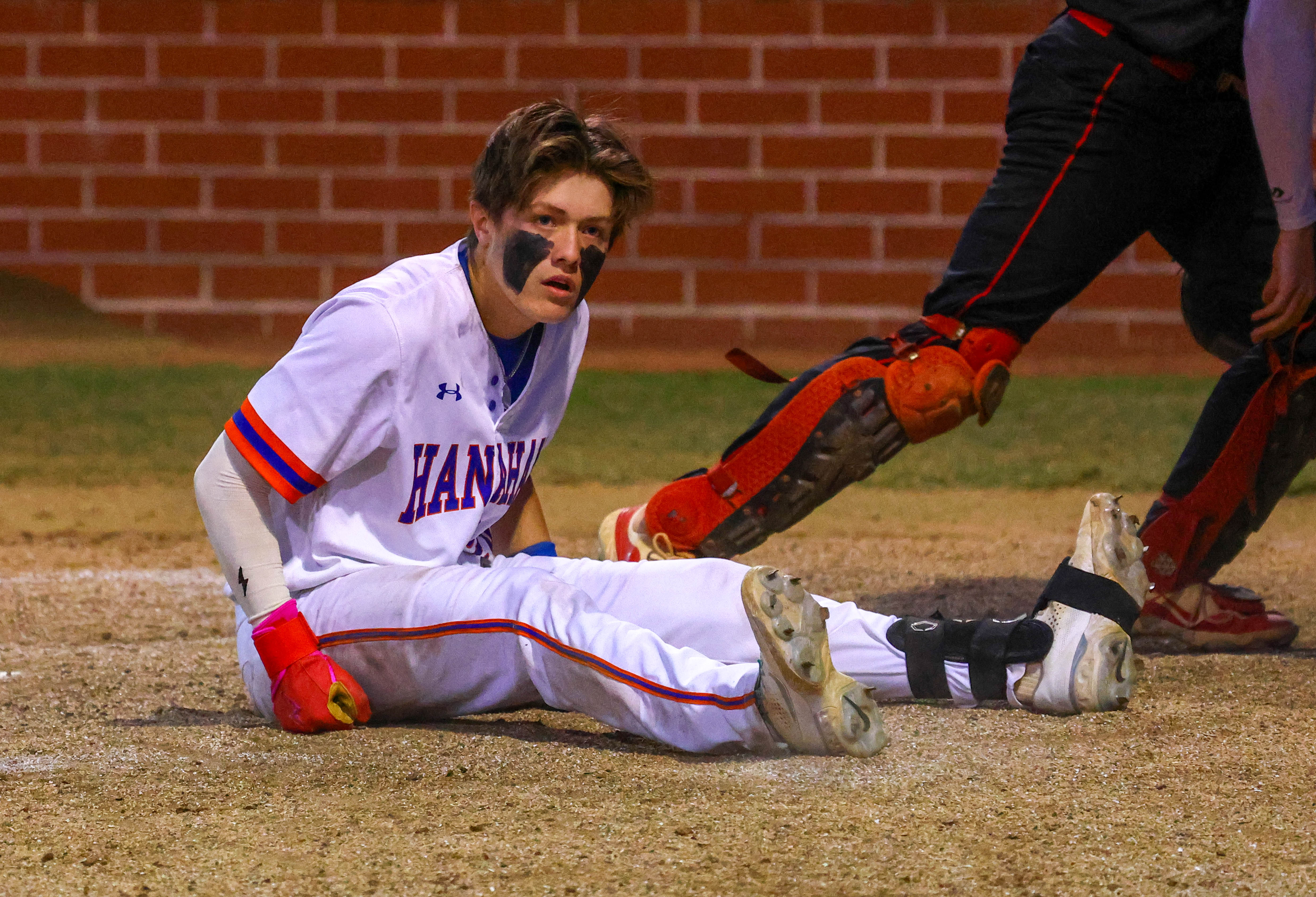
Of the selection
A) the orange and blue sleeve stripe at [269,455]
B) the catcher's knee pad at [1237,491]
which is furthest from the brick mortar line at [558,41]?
the orange and blue sleeve stripe at [269,455]

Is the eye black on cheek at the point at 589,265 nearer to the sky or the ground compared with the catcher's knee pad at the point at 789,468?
nearer to the sky

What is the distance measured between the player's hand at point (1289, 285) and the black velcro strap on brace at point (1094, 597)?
730 mm

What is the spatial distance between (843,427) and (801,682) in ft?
2.75

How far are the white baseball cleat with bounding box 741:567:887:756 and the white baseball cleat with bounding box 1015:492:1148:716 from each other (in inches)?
12.2

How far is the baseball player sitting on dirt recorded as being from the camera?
1.98 metres

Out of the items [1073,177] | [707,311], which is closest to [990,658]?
[1073,177]

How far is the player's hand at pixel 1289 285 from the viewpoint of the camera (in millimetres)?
2480

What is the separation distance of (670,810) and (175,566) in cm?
229

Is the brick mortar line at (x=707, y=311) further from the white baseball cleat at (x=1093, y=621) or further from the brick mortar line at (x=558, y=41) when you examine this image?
the white baseball cleat at (x=1093, y=621)

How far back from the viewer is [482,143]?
6.64m

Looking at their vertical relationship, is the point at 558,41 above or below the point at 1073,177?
above

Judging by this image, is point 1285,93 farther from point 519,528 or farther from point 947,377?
point 519,528

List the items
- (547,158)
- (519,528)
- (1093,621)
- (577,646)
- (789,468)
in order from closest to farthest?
(577,646) < (1093,621) < (547,158) < (519,528) < (789,468)

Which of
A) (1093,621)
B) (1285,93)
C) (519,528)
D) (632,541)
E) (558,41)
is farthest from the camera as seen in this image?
(558,41)
